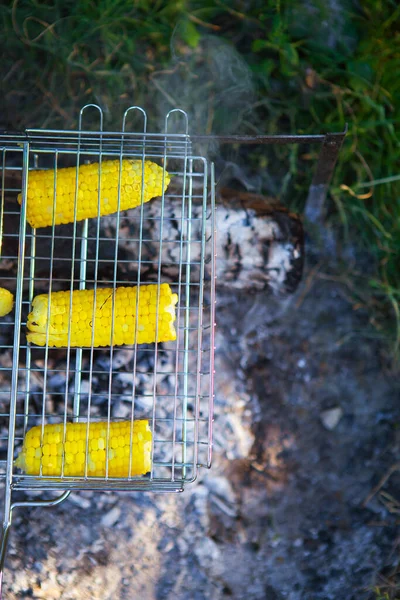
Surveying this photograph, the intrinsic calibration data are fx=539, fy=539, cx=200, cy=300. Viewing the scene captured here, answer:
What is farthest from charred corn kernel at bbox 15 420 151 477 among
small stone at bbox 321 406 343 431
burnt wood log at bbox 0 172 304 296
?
small stone at bbox 321 406 343 431

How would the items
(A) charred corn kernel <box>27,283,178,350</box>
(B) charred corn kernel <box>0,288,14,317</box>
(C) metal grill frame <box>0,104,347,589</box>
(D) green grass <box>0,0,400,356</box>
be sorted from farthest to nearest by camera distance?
(D) green grass <box>0,0,400,356</box>, (B) charred corn kernel <box>0,288,14,317</box>, (A) charred corn kernel <box>27,283,178,350</box>, (C) metal grill frame <box>0,104,347,589</box>

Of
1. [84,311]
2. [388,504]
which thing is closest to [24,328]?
[84,311]

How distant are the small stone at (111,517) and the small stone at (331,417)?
2.76 ft

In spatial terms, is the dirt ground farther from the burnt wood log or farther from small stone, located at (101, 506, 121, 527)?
the burnt wood log

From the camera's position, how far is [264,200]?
193cm

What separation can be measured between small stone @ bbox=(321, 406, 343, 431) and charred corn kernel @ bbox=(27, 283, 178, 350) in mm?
896

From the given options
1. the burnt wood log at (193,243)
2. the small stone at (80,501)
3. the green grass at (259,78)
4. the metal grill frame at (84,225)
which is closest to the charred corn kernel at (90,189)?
the metal grill frame at (84,225)

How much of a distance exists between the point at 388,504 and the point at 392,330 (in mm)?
672

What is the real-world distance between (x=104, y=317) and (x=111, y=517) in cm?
82

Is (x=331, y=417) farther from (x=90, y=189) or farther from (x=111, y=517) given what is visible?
(x=90, y=189)

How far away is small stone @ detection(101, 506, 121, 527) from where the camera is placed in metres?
1.88

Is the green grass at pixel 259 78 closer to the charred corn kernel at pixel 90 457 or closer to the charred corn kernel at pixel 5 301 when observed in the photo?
the charred corn kernel at pixel 5 301

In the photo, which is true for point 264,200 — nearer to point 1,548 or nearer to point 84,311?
point 84,311

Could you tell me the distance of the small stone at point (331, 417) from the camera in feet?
6.90
